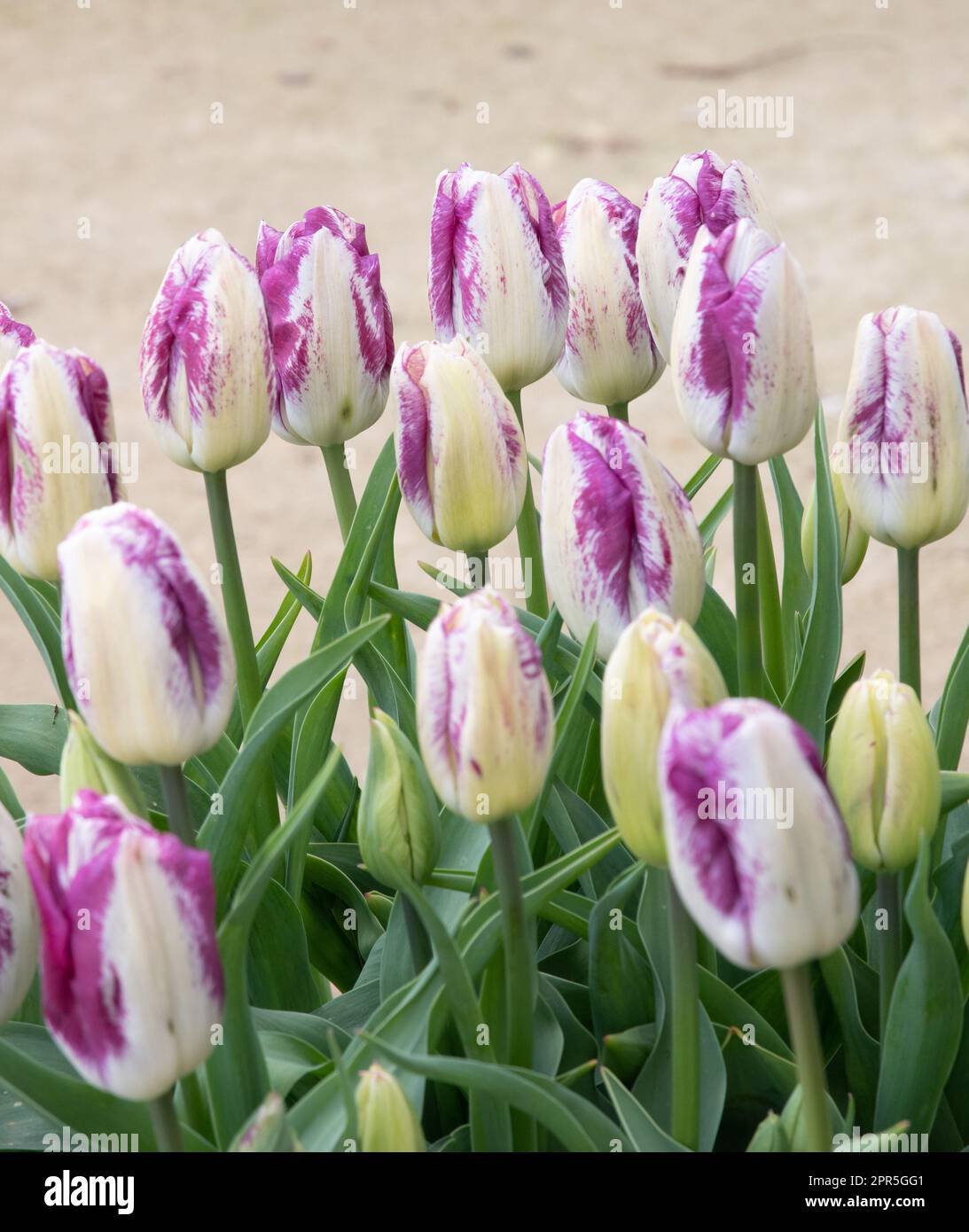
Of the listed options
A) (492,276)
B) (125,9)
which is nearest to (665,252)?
(492,276)

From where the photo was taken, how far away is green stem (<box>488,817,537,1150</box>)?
0.45 meters

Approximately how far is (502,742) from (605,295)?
30 centimetres

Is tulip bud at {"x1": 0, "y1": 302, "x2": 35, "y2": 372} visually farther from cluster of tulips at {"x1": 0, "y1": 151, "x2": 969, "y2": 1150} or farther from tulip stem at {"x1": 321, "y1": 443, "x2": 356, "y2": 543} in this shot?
tulip stem at {"x1": 321, "y1": 443, "x2": 356, "y2": 543}

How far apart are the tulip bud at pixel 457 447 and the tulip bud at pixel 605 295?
0.32ft

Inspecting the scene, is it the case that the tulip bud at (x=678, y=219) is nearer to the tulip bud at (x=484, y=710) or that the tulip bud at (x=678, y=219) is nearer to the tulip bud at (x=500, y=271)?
the tulip bud at (x=500, y=271)

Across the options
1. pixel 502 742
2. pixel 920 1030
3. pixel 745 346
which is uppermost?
pixel 745 346

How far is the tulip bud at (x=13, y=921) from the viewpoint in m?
0.42

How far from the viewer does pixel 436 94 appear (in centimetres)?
318

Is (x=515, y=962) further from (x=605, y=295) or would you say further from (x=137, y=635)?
(x=605, y=295)

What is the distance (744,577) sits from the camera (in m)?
0.59

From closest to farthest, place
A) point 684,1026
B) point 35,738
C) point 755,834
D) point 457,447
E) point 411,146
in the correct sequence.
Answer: point 755,834 → point 684,1026 → point 457,447 → point 35,738 → point 411,146

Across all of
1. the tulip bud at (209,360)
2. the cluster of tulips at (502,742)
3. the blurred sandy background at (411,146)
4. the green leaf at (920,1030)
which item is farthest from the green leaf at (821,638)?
the blurred sandy background at (411,146)

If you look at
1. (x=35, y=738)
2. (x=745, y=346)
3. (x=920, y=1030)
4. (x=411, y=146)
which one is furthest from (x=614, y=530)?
(x=411, y=146)

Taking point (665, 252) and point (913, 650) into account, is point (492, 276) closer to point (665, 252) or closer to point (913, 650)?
point (665, 252)
